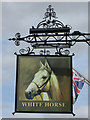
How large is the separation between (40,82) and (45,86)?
0.16 m

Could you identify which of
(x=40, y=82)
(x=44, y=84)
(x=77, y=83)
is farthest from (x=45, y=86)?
(x=77, y=83)

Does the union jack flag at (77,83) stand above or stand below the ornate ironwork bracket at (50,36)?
below

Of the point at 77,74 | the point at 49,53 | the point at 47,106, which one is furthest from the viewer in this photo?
the point at 77,74

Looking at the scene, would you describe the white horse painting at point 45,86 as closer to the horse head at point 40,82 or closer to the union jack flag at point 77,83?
the horse head at point 40,82

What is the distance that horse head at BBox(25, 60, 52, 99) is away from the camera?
5465 millimetres

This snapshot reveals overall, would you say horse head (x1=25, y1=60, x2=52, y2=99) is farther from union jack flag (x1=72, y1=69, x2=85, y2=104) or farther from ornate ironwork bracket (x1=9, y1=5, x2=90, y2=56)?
union jack flag (x1=72, y1=69, x2=85, y2=104)

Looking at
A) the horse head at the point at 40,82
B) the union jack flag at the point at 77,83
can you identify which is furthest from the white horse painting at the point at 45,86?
the union jack flag at the point at 77,83

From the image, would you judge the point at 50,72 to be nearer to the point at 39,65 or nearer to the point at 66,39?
the point at 39,65

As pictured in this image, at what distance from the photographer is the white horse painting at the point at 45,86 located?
17.8 ft

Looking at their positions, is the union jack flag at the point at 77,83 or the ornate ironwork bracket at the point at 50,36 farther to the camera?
the union jack flag at the point at 77,83

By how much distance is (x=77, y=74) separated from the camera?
10734 millimetres

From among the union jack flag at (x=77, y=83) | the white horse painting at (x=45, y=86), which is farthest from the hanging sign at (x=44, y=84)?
the union jack flag at (x=77, y=83)

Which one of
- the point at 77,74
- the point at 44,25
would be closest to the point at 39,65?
the point at 44,25

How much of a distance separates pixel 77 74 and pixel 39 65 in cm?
545
